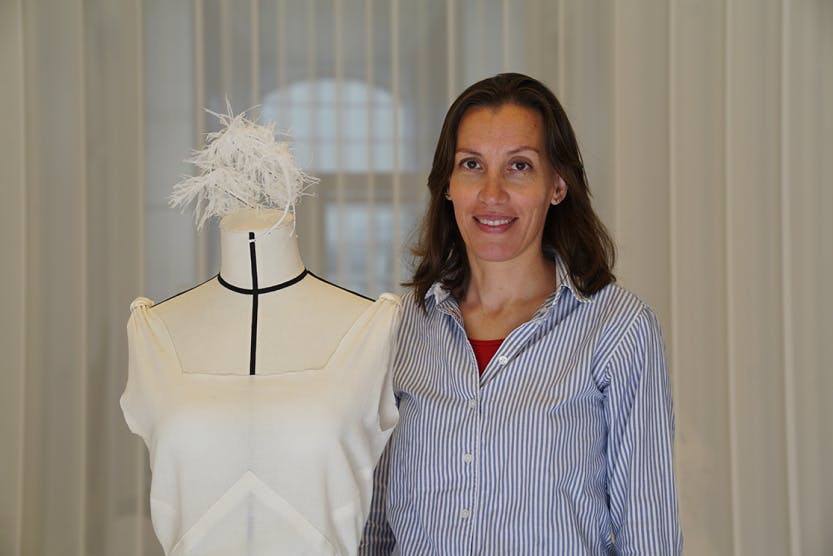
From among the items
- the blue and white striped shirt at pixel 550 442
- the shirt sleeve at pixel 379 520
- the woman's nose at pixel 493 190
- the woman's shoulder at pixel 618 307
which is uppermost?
the woman's nose at pixel 493 190

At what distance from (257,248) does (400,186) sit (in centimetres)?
180

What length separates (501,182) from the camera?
73.1 inches

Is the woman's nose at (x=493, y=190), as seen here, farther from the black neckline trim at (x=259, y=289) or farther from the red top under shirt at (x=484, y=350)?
the black neckline trim at (x=259, y=289)

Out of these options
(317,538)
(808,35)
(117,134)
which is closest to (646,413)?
(317,538)

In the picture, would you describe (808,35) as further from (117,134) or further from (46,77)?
(46,77)

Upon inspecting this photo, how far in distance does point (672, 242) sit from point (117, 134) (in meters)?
1.88

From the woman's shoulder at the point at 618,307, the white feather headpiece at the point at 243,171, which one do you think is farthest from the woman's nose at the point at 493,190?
the white feather headpiece at the point at 243,171

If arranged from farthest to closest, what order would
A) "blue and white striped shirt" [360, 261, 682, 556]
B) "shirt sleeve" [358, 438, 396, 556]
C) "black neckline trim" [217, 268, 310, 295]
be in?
"shirt sleeve" [358, 438, 396, 556]
"blue and white striped shirt" [360, 261, 682, 556]
"black neckline trim" [217, 268, 310, 295]

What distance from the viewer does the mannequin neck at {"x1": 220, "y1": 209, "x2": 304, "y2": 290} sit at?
5.19ft

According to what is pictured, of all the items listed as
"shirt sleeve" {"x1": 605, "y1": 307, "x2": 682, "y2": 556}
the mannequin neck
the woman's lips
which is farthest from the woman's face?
the mannequin neck

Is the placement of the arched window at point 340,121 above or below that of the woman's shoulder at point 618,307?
above

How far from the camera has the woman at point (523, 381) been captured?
5.73 feet

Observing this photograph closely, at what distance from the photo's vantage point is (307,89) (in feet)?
10.9

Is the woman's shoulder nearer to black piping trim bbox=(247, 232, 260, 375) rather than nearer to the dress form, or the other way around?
the dress form
